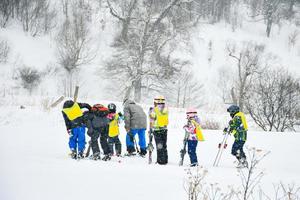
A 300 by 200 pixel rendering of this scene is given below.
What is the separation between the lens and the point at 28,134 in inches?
475

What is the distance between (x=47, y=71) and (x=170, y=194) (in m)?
30.4

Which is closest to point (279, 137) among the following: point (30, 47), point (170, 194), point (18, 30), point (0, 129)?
point (170, 194)

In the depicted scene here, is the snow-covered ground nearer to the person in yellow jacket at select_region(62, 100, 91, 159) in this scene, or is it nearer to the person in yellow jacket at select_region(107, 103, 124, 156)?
the person in yellow jacket at select_region(107, 103, 124, 156)

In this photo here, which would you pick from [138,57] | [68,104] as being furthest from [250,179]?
[138,57]

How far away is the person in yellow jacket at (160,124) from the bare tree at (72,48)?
25357 millimetres

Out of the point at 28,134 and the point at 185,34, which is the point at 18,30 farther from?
the point at 28,134

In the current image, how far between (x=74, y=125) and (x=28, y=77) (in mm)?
25039

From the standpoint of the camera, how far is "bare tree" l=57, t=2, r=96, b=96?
108 feet

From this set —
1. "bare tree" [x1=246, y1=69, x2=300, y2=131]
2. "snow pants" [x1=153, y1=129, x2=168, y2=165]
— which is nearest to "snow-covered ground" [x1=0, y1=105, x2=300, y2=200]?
"snow pants" [x1=153, y1=129, x2=168, y2=165]

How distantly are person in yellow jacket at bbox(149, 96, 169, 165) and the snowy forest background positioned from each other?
8801 millimetres

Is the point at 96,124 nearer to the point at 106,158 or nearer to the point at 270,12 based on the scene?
the point at 106,158

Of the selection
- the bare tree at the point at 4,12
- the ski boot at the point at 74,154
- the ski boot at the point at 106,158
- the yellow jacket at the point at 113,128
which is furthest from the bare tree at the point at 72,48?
the ski boot at the point at 106,158

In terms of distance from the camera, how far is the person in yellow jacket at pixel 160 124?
8414 mm

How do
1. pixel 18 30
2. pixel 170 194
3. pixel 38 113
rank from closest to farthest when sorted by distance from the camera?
1. pixel 170 194
2. pixel 38 113
3. pixel 18 30
